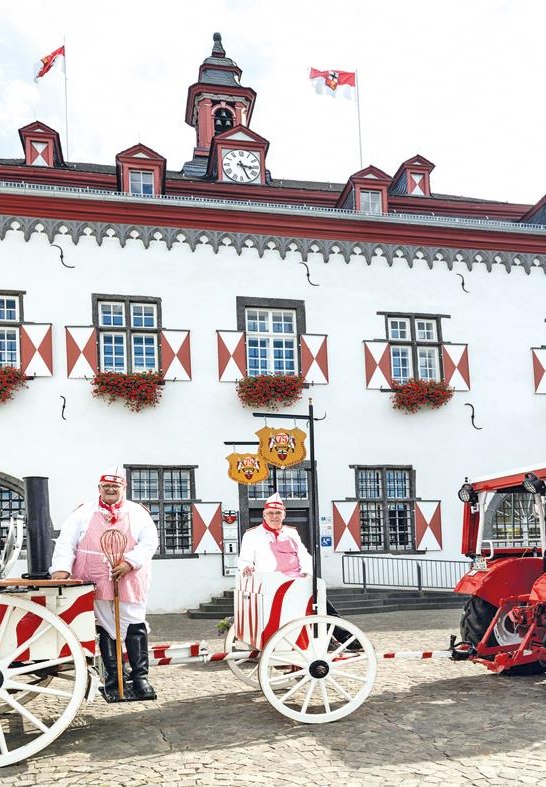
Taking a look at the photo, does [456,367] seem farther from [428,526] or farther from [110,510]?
[110,510]

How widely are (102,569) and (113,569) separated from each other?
22cm

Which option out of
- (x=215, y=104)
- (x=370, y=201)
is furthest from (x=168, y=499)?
(x=215, y=104)

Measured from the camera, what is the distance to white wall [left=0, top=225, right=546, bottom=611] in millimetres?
14664

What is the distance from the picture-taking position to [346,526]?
1557cm

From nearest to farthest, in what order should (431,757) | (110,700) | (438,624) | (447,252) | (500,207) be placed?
(431,757) → (110,700) → (438,624) → (447,252) → (500,207)

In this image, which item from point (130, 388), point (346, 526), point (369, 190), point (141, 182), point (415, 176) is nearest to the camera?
point (130, 388)

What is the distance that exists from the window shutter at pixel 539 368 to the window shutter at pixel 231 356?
228 inches

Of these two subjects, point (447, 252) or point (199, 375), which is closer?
point (199, 375)

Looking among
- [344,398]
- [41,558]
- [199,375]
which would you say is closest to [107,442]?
[199,375]

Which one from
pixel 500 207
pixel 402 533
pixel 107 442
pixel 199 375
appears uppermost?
pixel 500 207

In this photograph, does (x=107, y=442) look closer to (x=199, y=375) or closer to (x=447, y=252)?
(x=199, y=375)

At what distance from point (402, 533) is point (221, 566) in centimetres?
350

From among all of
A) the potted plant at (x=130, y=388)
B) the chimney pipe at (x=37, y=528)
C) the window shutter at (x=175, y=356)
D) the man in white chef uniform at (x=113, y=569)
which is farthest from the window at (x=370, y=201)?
the chimney pipe at (x=37, y=528)

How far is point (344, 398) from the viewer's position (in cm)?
1593
